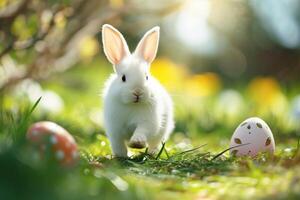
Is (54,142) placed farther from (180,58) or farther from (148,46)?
(180,58)

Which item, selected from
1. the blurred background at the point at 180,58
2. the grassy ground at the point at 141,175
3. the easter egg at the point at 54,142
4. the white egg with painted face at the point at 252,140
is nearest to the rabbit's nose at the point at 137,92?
the grassy ground at the point at 141,175

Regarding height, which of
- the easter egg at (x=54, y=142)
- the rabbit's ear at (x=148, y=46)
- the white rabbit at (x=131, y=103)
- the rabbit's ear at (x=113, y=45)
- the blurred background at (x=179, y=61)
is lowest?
the easter egg at (x=54, y=142)

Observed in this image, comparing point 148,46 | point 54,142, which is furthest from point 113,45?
point 54,142

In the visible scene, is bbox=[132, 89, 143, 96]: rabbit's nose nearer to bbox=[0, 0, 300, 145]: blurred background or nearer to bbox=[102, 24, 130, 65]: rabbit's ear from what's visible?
bbox=[102, 24, 130, 65]: rabbit's ear

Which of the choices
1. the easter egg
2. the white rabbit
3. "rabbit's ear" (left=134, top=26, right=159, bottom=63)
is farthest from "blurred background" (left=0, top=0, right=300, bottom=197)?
the easter egg

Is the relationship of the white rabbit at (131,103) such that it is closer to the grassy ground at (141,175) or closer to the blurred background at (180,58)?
the grassy ground at (141,175)

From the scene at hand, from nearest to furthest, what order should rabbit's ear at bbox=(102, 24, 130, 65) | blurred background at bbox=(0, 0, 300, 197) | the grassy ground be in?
the grassy ground
rabbit's ear at bbox=(102, 24, 130, 65)
blurred background at bbox=(0, 0, 300, 197)
